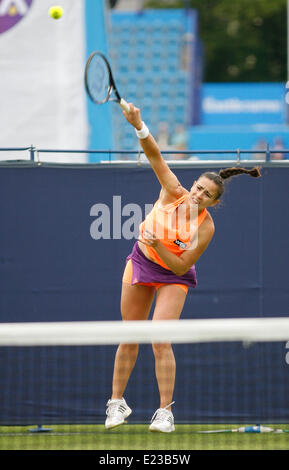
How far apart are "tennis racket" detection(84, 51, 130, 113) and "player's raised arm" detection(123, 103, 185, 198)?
50cm

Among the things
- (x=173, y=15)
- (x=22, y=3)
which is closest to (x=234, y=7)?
(x=173, y=15)

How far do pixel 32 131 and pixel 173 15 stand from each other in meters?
16.9

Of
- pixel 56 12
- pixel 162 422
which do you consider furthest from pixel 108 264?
pixel 56 12

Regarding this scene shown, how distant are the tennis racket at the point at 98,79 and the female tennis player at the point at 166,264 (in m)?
0.65

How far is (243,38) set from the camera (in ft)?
112

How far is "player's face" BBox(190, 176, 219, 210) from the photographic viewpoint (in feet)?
19.5

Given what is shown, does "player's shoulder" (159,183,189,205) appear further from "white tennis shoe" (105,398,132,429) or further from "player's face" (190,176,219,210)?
"white tennis shoe" (105,398,132,429)

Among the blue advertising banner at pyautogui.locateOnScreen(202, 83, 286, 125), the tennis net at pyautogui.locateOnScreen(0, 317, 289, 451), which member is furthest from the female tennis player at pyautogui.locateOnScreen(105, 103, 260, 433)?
the blue advertising banner at pyautogui.locateOnScreen(202, 83, 286, 125)

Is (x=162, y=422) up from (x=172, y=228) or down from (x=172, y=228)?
down

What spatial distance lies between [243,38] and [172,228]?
2954 cm

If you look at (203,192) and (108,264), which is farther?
(108,264)

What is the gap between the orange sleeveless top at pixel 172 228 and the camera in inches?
237

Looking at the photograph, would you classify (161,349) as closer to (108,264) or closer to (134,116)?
(108,264)

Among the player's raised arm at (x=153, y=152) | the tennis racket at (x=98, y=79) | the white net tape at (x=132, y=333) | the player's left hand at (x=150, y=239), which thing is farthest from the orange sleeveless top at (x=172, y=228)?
the white net tape at (x=132, y=333)
